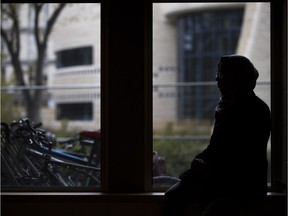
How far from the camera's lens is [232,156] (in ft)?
8.59

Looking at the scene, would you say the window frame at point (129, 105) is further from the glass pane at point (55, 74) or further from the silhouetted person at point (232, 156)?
the glass pane at point (55, 74)

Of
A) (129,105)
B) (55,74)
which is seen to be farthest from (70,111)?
(129,105)

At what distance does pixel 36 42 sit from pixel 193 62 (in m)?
2.68

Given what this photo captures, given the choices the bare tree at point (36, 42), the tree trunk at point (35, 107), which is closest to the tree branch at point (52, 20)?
the bare tree at point (36, 42)

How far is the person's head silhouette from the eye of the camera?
107 inches

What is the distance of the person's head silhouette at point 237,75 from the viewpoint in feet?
8.91

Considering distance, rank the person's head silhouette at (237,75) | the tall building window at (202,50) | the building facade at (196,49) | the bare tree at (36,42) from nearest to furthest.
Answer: the person's head silhouette at (237,75) < the bare tree at (36,42) < the building facade at (196,49) < the tall building window at (202,50)

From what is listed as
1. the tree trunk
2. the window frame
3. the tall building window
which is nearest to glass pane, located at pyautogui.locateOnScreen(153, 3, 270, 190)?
the tall building window

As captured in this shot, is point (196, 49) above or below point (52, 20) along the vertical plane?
below

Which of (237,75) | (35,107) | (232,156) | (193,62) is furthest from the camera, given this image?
(193,62)

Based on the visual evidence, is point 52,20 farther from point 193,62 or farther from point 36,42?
point 193,62

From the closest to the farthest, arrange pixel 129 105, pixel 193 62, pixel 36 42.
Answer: pixel 129 105, pixel 36 42, pixel 193 62

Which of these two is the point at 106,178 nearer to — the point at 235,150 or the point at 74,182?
the point at 74,182

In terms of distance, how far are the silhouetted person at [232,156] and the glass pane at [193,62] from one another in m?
2.71
